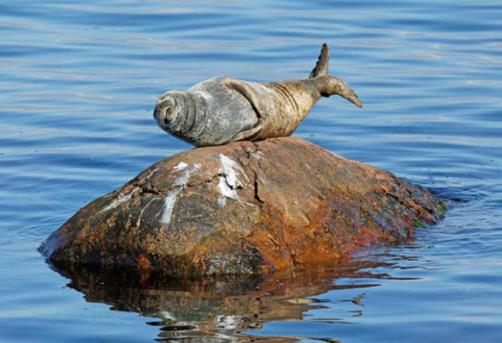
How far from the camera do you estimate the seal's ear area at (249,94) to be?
9.30 meters

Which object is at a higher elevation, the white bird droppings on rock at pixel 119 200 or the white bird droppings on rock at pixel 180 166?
the white bird droppings on rock at pixel 180 166

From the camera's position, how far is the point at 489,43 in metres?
17.1

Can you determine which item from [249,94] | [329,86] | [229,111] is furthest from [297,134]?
[229,111]

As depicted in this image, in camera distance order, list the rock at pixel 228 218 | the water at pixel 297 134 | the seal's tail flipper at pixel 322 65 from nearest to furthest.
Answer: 1. the water at pixel 297 134
2. the rock at pixel 228 218
3. the seal's tail flipper at pixel 322 65

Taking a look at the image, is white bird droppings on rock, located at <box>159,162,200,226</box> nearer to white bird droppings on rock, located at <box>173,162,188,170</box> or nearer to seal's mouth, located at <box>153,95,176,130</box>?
white bird droppings on rock, located at <box>173,162,188,170</box>

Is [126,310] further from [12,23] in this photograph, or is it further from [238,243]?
[12,23]

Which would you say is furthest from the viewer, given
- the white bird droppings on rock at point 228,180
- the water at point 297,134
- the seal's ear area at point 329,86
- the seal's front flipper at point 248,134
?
the seal's ear area at point 329,86

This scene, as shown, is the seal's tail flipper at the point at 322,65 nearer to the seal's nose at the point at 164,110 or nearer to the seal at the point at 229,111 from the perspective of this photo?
the seal at the point at 229,111

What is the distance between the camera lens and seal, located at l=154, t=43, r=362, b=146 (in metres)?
8.95

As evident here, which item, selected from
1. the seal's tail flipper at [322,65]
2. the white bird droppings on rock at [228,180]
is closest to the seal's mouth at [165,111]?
the white bird droppings on rock at [228,180]

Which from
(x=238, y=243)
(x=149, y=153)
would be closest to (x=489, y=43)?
(x=149, y=153)

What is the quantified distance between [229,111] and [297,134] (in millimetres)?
4142

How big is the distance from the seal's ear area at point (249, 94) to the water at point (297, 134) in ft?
3.88

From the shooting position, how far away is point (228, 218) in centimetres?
871
